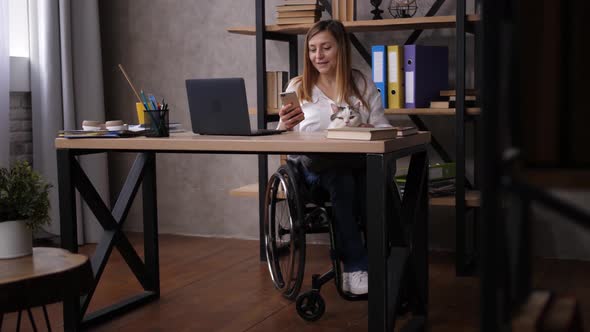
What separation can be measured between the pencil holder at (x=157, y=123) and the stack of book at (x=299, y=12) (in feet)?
4.12

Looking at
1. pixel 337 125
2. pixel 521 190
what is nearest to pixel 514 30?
pixel 521 190

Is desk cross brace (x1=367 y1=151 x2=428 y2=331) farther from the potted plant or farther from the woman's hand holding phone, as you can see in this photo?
the potted plant

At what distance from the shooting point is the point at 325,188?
283 cm

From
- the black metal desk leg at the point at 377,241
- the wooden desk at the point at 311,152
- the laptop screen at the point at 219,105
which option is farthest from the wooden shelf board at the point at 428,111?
the black metal desk leg at the point at 377,241

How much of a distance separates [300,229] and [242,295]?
59cm

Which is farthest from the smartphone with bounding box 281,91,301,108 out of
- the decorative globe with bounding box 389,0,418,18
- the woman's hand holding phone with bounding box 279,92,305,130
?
the decorative globe with bounding box 389,0,418,18

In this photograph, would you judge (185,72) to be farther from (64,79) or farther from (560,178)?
(560,178)

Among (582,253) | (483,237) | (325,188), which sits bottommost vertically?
(582,253)

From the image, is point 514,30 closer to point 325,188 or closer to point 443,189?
point 325,188

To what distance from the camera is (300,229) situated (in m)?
2.60

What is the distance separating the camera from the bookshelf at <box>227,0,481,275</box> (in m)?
3.30

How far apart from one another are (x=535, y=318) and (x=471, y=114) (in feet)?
9.45

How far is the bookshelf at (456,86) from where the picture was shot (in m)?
3.30

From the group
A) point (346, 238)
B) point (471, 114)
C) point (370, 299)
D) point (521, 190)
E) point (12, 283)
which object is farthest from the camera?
point (471, 114)
